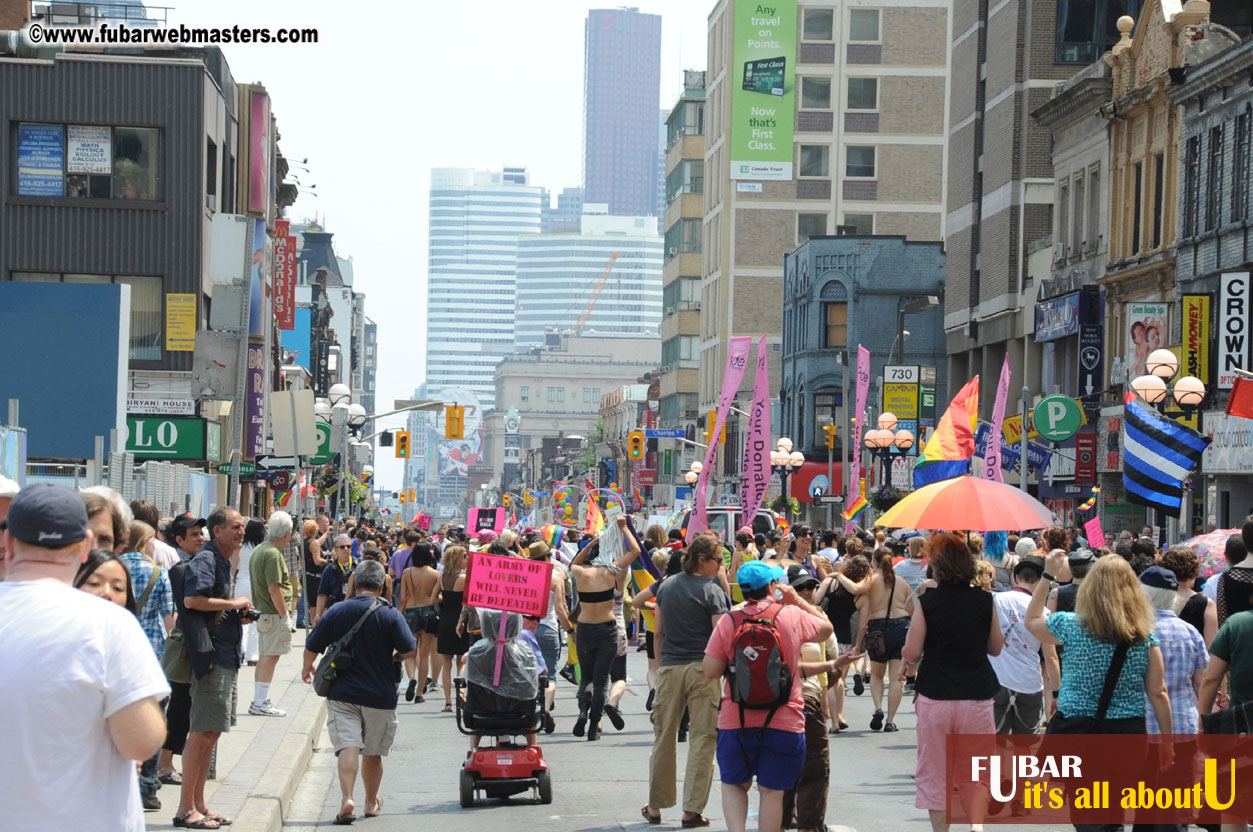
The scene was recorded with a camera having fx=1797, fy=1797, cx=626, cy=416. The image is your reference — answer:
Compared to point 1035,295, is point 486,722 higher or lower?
lower

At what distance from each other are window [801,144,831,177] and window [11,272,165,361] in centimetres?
5008

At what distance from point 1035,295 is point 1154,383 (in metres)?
27.4

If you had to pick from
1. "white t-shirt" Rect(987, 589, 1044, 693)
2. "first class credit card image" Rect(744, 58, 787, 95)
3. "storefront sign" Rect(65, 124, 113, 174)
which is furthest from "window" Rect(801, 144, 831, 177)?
"white t-shirt" Rect(987, 589, 1044, 693)

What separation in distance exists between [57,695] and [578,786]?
8.98 metres

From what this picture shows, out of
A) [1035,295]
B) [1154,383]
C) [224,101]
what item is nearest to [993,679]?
[1154,383]

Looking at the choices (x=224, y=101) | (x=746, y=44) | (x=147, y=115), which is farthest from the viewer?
(x=746, y=44)

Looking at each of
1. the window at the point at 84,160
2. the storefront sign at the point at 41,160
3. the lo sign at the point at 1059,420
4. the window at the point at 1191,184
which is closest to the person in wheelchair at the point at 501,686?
the lo sign at the point at 1059,420

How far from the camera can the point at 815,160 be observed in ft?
284

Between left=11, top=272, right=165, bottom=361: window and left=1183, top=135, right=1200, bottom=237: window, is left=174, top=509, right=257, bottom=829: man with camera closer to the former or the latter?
left=11, top=272, right=165, bottom=361: window

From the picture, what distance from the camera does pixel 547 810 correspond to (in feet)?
41.4

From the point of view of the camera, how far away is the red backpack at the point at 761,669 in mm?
9703

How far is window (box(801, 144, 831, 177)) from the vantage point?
86.2 meters

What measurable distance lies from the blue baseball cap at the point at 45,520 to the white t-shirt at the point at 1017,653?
8926 mm

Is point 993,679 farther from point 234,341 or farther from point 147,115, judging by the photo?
point 147,115
